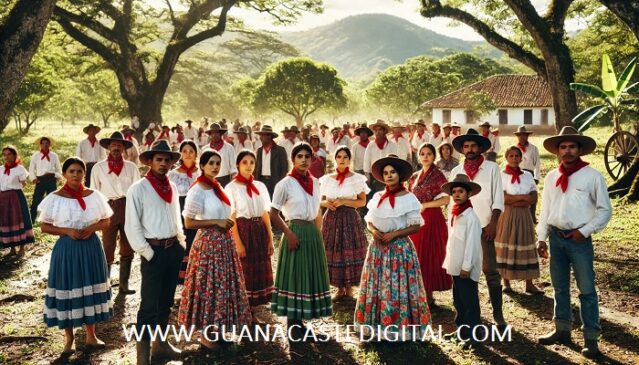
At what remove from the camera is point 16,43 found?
21.3ft

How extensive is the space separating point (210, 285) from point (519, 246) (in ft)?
12.2

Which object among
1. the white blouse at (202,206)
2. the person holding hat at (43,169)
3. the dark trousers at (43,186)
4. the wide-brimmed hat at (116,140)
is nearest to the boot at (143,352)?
the white blouse at (202,206)

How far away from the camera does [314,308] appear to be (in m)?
5.22

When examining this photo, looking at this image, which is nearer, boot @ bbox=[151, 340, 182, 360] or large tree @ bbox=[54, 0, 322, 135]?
boot @ bbox=[151, 340, 182, 360]

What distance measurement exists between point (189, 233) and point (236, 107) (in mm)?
67637

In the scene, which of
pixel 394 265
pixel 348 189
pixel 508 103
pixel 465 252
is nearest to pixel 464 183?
pixel 465 252

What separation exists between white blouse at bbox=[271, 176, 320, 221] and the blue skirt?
1816mm

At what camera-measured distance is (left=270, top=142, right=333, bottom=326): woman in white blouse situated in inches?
205

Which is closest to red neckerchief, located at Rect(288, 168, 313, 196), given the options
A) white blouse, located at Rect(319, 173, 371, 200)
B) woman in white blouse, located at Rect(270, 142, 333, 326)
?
woman in white blouse, located at Rect(270, 142, 333, 326)

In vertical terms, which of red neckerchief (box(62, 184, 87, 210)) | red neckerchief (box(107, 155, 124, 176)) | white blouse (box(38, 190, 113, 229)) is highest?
red neckerchief (box(107, 155, 124, 176))

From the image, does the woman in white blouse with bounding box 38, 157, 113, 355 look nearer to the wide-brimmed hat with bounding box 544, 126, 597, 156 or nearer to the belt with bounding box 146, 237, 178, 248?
the belt with bounding box 146, 237, 178, 248

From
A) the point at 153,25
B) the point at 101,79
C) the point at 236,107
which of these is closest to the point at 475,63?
the point at 236,107

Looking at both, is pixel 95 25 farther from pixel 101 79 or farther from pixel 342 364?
pixel 101 79

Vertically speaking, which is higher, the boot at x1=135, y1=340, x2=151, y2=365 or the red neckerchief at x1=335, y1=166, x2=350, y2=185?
the red neckerchief at x1=335, y1=166, x2=350, y2=185
